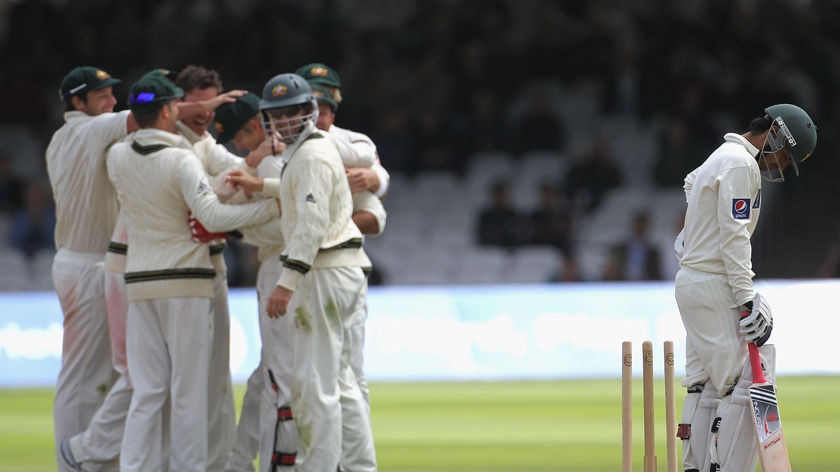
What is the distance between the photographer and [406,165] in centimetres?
1658

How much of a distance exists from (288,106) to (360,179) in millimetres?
819

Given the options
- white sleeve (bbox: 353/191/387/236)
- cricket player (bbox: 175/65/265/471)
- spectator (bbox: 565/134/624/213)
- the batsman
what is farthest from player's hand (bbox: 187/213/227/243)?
spectator (bbox: 565/134/624/213)

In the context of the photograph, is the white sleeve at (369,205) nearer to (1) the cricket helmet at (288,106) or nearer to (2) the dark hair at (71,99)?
(1) the cricket helmet at (288,106)

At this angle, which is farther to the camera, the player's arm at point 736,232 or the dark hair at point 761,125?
the dark hair at point 761,125

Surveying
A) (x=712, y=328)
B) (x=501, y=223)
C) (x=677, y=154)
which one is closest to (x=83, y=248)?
(x=712, y=328)

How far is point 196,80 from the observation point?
269 inches

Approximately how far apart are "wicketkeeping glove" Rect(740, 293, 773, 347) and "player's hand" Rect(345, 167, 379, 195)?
7.30 ft

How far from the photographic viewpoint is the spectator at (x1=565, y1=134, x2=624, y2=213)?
15.8m

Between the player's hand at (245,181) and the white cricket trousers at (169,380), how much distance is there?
605mm

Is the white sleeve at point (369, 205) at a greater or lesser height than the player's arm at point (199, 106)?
lesser

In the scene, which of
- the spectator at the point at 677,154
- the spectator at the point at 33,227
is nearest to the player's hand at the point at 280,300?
the spectator at the point at 33,227

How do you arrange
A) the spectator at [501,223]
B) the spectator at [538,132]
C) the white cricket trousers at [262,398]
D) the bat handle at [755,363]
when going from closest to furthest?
the bat handle at [755,363] < the white cricket trousers at [262,398] < the spectator at [501,223] < the spectator at [538,132]

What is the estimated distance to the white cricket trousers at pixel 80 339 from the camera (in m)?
6.84

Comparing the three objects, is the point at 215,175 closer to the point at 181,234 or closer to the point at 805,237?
the point at 181,234
